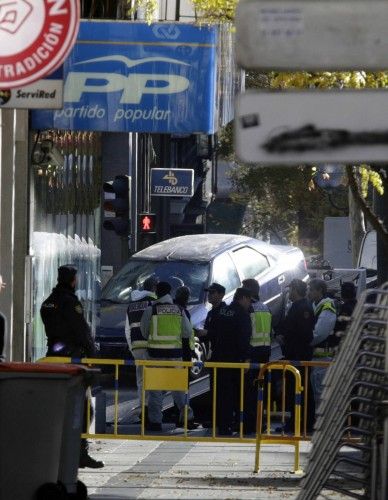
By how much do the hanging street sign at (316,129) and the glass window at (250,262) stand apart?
57.4ft

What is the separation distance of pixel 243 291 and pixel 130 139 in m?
15.5

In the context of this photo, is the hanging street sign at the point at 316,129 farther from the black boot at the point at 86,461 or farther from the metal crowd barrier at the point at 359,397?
the black boot at the point at 86,461

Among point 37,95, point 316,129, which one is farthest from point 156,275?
point 316,129

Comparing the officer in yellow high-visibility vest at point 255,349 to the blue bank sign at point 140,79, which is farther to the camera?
the officer in yellow high-visibility vest at point 255,349

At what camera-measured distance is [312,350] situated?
689 inches

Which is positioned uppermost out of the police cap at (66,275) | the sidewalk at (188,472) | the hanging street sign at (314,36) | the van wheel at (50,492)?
the hanging street sign at (314,36)

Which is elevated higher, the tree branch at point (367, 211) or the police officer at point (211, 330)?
the tree branch at point (367, 211)

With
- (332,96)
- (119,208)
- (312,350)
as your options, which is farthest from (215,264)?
(332,96)

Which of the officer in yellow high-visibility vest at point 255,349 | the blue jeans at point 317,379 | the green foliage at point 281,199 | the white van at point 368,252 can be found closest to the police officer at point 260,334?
the officer in yellow high-visibility vest at point 255,349

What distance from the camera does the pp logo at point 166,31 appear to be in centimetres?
1436

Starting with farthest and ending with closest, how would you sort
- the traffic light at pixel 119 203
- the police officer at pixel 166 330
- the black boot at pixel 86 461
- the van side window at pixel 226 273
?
the van side window at pixel 226 273 < the traffic light at pixel 119 203 < the police officer at pixel 166 330 < the black boot at pixel 86 461

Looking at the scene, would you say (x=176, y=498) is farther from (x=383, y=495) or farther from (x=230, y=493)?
(x=383, y=495)

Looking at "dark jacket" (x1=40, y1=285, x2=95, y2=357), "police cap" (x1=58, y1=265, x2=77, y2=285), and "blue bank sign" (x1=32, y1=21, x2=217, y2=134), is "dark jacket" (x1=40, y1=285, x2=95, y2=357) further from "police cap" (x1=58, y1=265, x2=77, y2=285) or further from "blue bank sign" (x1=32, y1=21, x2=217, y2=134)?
"blue bank sign" (x1=32, y1=21, x2=217, y2=134)

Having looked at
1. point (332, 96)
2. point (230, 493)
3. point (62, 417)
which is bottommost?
point (230, 493)
